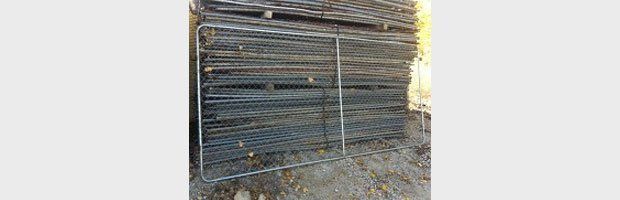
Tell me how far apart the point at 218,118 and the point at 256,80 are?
23.7 inches

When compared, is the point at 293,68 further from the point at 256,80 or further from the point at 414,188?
the point at 414,188

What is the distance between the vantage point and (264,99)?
3.85 m

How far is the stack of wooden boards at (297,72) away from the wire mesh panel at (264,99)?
0.01 meters

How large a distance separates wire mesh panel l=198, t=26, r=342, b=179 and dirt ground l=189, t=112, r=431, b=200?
0.21 meters

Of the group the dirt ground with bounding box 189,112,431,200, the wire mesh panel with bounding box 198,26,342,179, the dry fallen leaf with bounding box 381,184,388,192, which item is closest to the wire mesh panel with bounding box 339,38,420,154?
the wire mesh panel with bounding box 198,26,342,179

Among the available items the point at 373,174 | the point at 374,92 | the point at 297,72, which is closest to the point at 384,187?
the point at 373,174

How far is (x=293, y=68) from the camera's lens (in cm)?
399

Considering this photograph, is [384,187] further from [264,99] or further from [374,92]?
[264,99]

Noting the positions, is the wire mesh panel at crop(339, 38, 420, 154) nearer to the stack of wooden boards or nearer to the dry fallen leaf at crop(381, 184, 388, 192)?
the stack of wooden boards

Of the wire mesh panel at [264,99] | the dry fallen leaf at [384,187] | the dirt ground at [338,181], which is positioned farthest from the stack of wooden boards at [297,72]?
the dry fallen leaf at [384,187]

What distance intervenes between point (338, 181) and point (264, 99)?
126 cm

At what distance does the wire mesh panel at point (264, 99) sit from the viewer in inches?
140

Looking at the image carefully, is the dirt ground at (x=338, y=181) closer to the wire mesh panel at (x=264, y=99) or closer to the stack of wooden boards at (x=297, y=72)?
the wire mesh panel at (x=264, y=99)

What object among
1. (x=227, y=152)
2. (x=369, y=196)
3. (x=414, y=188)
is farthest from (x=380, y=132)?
(x=227, y=152)
